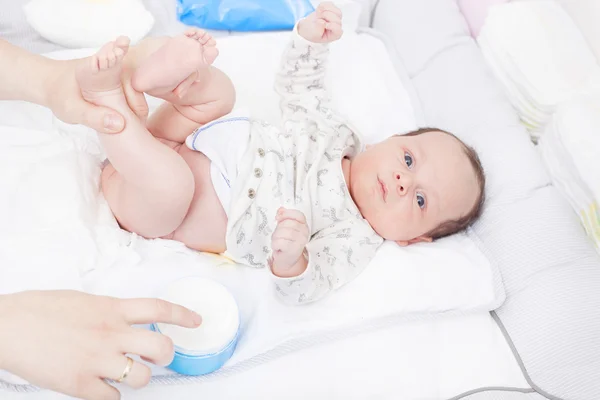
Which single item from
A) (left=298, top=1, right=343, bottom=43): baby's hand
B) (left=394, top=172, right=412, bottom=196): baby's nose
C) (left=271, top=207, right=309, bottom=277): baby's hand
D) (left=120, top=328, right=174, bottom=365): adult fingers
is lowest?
(left=394, top=172, right=412, bottom=196): baby's nose

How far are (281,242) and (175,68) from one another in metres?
0.35

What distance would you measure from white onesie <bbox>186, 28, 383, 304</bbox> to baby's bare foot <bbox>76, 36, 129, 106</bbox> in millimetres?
262

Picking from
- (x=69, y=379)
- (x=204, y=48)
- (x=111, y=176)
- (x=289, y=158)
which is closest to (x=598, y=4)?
(x=289, y=158)

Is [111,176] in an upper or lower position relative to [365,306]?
upper

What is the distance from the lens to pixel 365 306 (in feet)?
3.59

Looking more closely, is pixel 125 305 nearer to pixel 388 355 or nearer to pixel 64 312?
pixel 64 312

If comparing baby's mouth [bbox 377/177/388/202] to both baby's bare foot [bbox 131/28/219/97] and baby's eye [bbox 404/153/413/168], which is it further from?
baby's bare foot [bbox 131/28/219/97]

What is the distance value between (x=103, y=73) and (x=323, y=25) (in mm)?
539

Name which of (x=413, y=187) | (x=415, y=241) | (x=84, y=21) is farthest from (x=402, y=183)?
(x=84, y=21)

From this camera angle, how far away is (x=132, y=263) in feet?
3.59

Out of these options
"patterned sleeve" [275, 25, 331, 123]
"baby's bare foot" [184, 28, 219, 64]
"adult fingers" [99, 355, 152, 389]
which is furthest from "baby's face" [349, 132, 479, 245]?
"adult fingers" [99, 355, 152, 389]

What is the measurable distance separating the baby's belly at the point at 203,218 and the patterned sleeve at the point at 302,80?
24cm

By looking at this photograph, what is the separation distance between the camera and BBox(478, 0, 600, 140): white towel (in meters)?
1.38

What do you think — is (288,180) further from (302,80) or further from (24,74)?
(24,74)
